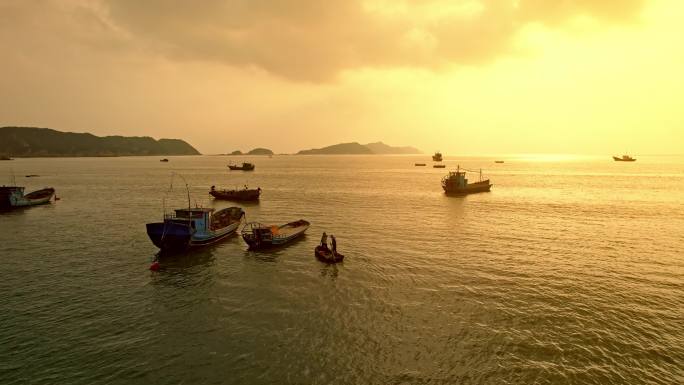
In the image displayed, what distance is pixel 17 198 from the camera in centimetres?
6016

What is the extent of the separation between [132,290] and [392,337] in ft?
62.2

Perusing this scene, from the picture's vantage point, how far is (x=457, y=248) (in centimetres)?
3638

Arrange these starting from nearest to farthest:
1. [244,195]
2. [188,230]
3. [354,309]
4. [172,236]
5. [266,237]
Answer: [354,309]
[172,236]
[188,230]
[266,237]
[244,195]

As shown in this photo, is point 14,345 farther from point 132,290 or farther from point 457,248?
point 457,248

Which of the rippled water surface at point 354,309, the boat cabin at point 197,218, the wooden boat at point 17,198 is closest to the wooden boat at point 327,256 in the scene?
the rippled water surface at point 354,309

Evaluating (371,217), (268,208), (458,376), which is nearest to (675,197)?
(371,217)

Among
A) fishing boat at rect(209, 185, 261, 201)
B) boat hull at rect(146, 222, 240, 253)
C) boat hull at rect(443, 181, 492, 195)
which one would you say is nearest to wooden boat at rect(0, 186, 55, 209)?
fishing boat at rect(209, 185, 261, 201)

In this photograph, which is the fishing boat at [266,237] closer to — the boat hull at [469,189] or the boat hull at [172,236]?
the boat hull at [172,236]

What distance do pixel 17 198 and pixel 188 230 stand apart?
157ft

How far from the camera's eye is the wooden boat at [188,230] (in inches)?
1336

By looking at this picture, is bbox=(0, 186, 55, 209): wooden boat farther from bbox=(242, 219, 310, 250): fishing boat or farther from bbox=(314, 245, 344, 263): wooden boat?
bbox=(314, 245, 344, 263): wooden boat

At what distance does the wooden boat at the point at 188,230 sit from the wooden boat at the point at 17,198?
4223cm

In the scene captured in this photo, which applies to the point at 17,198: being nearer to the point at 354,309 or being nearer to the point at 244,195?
the point at 244,195

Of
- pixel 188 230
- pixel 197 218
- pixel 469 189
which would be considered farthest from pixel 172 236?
pixel 469 189
